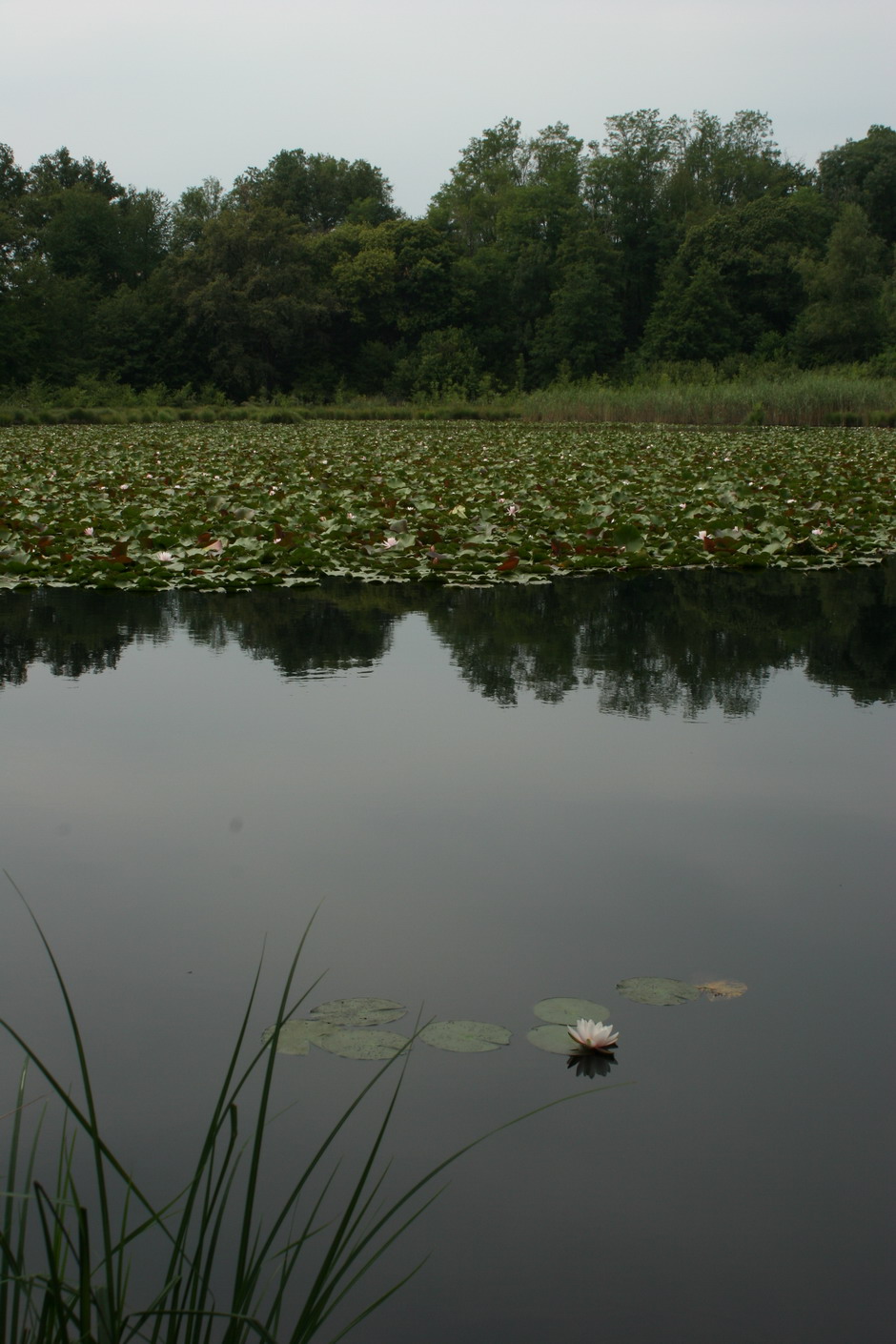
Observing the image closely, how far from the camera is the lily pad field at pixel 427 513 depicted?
245 inches

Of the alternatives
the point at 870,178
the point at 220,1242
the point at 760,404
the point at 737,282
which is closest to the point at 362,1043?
the point at 220,1242

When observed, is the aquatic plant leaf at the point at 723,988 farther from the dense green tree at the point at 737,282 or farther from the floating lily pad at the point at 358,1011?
the dense green tree at the point at 737,282

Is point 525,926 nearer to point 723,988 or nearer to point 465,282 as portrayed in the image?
point 723,988

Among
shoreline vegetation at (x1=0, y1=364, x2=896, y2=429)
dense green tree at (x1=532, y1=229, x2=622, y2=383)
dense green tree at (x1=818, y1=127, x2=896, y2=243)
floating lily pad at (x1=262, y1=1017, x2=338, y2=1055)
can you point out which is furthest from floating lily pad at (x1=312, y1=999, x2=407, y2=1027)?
dense green tree at (x1=818, y1=127, x2=896, y2=243)

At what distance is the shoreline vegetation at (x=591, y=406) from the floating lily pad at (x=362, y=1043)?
73.6 feet

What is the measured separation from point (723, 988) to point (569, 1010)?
0.26 m

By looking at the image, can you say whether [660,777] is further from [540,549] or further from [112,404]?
[112,404]

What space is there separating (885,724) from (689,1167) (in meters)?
Answer: 2.29

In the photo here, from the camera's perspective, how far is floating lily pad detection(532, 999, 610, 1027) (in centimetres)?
168

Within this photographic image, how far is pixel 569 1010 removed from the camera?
5.58 ft

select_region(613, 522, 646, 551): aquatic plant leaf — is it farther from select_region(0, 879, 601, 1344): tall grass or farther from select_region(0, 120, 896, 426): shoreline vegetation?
select_region(0, 120, 896, 426): shoreline vegetation

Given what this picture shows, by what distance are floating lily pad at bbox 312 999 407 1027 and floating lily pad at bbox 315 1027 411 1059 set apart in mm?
26

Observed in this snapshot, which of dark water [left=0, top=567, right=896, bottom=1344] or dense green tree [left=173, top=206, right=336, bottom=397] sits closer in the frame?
dark water [left=0, top=567, right=896, bottom=1344]

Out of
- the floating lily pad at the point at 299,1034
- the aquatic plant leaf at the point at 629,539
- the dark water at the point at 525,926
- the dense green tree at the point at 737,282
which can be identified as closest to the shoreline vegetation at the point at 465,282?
the dense green tree at the point at 737,282
